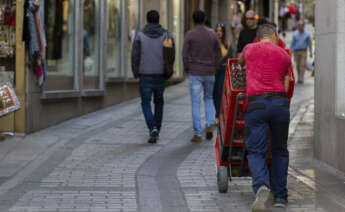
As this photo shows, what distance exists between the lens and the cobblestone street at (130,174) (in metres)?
6.35

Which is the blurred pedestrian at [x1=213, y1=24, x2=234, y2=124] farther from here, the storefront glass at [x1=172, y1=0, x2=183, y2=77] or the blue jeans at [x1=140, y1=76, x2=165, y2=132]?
the storefront glass at [x1=172, y1=0, x2=183, y2=77]

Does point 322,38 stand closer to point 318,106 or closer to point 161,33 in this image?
point 318,106

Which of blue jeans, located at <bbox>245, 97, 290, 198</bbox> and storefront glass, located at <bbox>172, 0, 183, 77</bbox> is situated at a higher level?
storefront glass, located at <bbox>172, 0, 183, 77</bbox>

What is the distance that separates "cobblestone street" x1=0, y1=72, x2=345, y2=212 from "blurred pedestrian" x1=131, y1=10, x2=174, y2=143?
51 cm

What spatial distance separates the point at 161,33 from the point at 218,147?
355 cm

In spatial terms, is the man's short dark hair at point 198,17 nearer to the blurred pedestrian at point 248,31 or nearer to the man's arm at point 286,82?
the blurred pedestrian at point 248,31

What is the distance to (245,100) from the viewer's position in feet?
20.7

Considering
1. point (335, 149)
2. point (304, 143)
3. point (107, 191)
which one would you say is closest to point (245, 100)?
point (107, 191)

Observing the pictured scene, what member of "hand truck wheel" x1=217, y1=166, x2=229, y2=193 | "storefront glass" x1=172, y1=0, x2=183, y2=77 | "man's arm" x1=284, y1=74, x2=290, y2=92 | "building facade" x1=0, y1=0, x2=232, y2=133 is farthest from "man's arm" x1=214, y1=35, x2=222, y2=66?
"storefront glass" x1=172, y1=0, x2=183, y2=77

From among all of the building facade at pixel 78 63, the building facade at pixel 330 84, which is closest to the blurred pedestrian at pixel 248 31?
the building facade at pixel 330 84

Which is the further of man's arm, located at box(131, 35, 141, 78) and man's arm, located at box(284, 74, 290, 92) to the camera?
man's arm, located at box(131, 35, 141, 78)

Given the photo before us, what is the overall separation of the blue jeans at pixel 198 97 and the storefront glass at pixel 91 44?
3.57 metres

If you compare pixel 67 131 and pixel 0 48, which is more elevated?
pixel 0 48

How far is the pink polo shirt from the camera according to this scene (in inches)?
237
